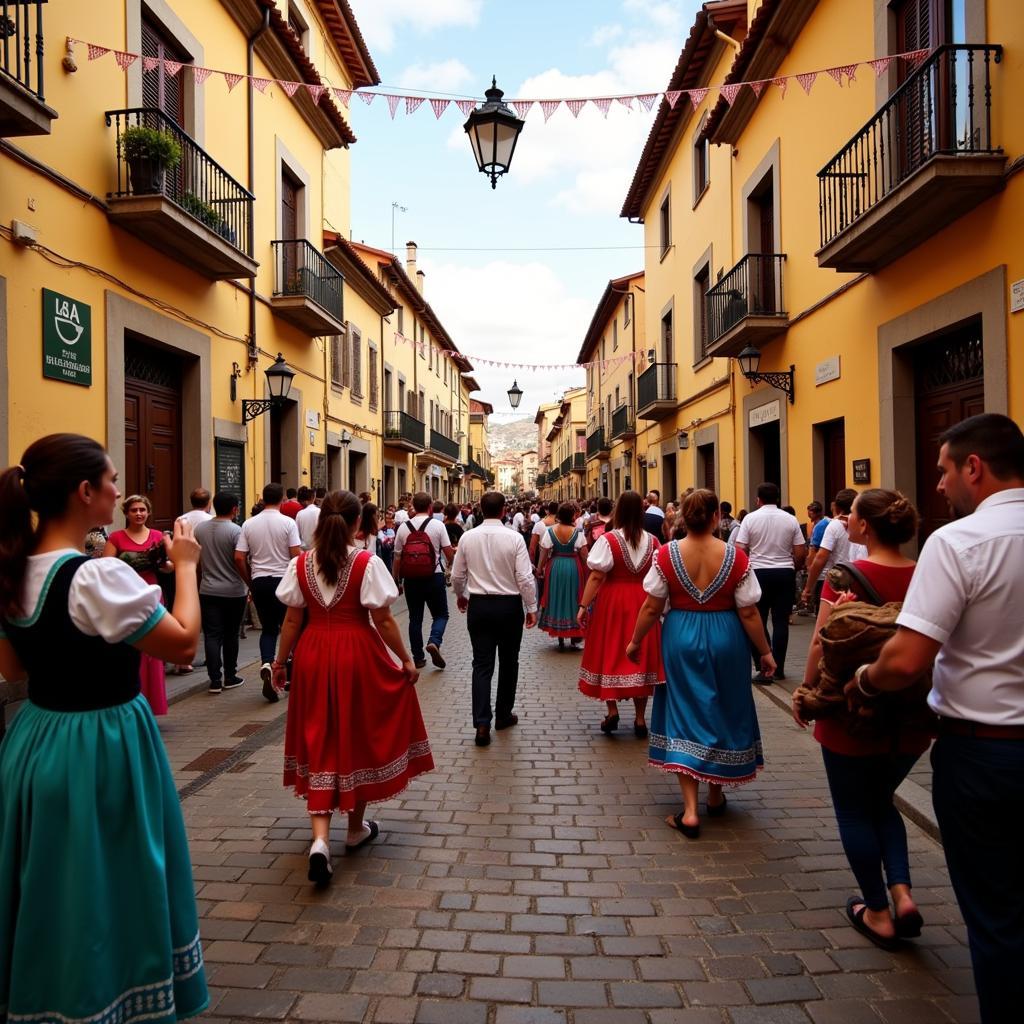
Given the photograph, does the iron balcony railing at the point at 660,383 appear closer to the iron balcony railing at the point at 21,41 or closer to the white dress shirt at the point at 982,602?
the iron balcony railing at the point at 21,41

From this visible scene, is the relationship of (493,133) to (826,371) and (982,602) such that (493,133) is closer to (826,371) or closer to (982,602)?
(826,371)

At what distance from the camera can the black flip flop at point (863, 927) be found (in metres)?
3.09

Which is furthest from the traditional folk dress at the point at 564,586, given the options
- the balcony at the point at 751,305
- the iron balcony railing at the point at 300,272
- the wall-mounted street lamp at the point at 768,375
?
the iron balcony railing at the point at 300,272

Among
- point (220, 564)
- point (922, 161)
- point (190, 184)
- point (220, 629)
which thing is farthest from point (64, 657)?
point (190, 184)

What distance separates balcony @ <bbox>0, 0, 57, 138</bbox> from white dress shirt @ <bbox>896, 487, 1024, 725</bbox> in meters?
7.08

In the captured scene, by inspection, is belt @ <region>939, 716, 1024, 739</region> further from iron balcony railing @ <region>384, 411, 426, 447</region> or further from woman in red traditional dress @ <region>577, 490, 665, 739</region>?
iron balcony railing @ <region>384, 411, 426, 447</region>

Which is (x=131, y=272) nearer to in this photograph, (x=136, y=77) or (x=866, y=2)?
(x=136, y=77)

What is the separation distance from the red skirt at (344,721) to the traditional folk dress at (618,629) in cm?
244

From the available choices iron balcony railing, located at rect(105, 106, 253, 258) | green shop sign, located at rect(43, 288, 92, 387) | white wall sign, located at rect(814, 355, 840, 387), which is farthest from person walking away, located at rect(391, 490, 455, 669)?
white wall sign, located at rect(814, 355, 840, 387)

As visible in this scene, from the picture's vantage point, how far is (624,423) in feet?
89.1

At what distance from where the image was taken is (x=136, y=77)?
920 centimetres

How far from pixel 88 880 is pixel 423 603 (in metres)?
6.98

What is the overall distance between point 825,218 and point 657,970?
9839 millimetres

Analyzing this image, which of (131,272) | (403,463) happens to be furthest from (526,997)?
(403,463)
